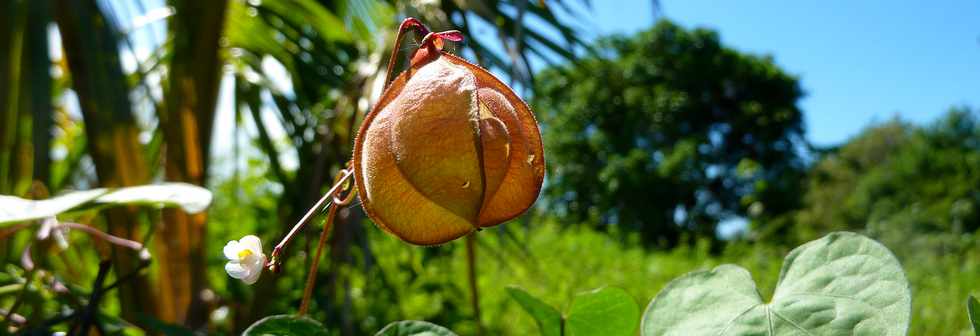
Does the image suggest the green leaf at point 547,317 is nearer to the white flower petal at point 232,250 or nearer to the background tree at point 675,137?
the white flower petal at point 232,250

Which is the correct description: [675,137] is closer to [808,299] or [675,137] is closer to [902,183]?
[902,183]

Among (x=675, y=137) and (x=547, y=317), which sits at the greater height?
(x=675, y=137)

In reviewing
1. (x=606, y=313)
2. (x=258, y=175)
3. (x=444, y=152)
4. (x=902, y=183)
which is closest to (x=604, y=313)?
(x=606, y=313)

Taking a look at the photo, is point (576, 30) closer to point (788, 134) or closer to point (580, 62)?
point (580, 62)

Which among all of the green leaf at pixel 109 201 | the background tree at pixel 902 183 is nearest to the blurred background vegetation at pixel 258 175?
the green leaf at pixel 109 201

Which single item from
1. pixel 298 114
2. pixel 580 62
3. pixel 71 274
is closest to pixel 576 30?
pixel 580 62

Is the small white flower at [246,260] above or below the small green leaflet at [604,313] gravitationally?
below
